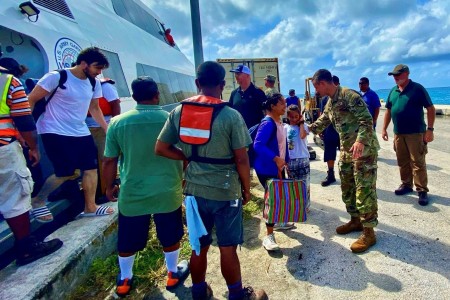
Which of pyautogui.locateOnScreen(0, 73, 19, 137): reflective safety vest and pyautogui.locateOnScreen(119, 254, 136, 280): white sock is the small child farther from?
pyautogui.locateOnScreen(0, 73, 19, 137): reflective safety vest

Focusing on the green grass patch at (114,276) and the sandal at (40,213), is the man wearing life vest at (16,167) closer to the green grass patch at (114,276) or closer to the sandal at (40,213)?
the green grass patch at (114,276)

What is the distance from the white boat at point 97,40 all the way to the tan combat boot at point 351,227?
467 cm

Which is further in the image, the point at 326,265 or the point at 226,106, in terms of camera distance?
the point at 326,265

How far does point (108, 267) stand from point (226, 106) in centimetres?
218

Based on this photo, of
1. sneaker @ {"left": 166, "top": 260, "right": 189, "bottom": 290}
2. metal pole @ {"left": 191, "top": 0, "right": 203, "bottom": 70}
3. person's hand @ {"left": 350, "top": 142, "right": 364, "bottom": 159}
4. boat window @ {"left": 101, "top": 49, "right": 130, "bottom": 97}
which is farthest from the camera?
metal pole @ {"left": 191, "top": 0, "right": 203, "bottom": 70}

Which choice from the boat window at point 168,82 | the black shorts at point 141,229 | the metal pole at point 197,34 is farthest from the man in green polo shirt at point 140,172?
the boat window at point 168,82

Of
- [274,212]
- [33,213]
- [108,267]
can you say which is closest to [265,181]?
[274,212]

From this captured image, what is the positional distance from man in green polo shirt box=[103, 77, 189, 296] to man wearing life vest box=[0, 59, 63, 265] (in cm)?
74

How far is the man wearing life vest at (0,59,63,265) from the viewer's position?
2.61 m

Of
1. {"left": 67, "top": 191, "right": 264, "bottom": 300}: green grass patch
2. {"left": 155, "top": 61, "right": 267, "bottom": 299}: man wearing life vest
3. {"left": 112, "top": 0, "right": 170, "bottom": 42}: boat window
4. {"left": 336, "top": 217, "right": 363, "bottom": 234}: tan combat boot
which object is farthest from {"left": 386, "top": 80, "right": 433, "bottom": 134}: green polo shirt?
{"left": 112, "top": 0, "right": 170, "bottom": 42}: boat window

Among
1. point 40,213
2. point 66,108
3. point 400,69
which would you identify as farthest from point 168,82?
point 40,213

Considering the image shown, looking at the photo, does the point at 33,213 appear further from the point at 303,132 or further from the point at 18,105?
the point at 303,132

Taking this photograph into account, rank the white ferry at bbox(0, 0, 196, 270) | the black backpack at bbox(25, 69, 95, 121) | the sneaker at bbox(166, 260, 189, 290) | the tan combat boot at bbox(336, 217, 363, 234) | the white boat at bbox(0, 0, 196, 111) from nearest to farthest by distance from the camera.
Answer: the sneaker at bbox(166, 260, 189, 290) → the black backpack at bbox(25, 69, 95, 121) → the tan combat boot at bbox(336, 217, 363, 234) → the white ferry at bbox(0, 0, 196, 270) → the white boat at bbox(0, 0, 196, 111)

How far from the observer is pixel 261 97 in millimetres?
5160
